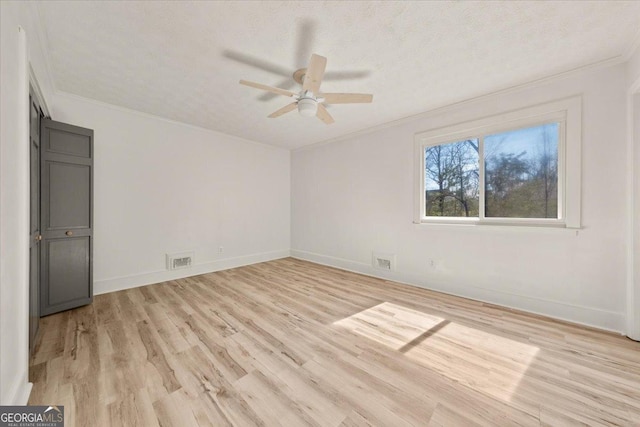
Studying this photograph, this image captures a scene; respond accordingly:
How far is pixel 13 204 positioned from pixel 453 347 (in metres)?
3.18

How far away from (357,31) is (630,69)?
99.5 inches

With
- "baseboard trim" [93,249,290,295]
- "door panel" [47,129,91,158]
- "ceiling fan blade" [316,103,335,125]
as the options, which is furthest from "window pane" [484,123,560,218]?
"door panel" [47,129,91,158]

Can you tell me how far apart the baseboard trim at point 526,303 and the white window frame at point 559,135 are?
0.84 metres

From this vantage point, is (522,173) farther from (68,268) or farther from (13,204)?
(68,268)

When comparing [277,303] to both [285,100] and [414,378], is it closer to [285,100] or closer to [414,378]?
[414,378]

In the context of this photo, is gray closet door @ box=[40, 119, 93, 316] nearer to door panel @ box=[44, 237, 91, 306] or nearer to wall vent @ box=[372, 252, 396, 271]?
door panel @ box=[44, 237, 91, 306]

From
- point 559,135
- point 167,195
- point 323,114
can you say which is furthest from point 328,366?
point 167,195

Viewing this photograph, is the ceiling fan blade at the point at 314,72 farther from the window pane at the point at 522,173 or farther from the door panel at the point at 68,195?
the door panel at the point at 68,195

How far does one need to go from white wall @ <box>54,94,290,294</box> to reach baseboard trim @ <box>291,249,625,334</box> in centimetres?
271

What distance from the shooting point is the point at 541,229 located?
2662 mm

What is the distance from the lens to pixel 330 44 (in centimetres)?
206

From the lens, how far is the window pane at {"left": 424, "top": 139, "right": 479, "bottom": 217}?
3.30 metres

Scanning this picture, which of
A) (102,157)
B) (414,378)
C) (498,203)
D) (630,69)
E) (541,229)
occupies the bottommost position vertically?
(414,378)

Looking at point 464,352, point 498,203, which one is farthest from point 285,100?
point 464,352
